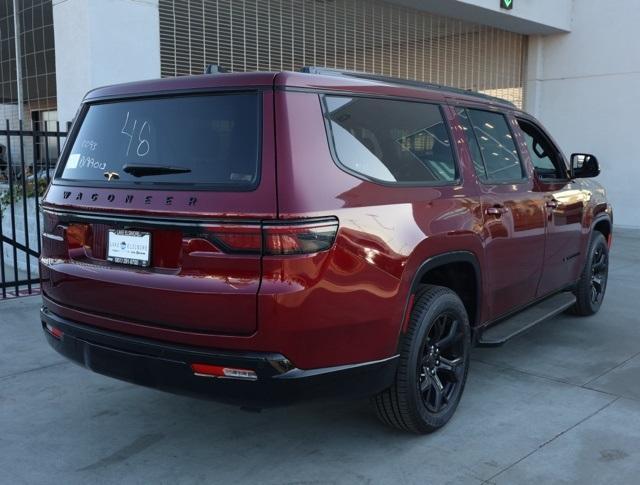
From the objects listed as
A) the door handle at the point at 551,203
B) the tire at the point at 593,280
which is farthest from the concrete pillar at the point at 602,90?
the door handle at the point at 551,203

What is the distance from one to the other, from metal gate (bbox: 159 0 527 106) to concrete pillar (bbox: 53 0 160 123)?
1169mm

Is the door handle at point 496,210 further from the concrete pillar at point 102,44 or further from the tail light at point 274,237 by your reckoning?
the concrete pillar at point 102,44

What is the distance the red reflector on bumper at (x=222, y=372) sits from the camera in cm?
274

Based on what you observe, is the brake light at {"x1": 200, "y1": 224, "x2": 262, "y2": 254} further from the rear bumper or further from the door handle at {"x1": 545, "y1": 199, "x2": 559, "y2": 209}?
the door handle at {"x1": 545, "y1": 199, "x2": 559, "y2": 209}

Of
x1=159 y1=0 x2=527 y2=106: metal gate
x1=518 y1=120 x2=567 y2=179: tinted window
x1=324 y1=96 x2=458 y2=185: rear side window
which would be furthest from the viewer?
x1=159 y1=0 x2=527 y2=106: metal gate

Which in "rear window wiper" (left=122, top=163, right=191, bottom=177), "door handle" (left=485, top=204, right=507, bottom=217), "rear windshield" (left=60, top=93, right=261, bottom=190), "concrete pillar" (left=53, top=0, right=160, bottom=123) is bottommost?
"door handle" (left=485, top=204, right=507, bottom=217)

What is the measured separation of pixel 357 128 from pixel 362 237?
595 millimetres

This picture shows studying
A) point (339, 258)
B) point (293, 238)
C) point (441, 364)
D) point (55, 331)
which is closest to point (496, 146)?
point (441, 364)

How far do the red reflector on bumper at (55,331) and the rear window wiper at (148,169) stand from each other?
0.91 metres

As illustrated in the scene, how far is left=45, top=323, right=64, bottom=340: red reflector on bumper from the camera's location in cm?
332

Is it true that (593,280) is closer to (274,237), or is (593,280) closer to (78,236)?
(274,237)

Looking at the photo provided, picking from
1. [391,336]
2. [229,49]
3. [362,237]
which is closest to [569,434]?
[391,336]

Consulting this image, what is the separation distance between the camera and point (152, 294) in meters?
2.88

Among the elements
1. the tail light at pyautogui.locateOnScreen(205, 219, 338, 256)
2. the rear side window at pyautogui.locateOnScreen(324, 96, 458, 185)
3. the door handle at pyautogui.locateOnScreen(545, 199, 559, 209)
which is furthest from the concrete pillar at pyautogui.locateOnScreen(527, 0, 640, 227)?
the tail light at pyautogui.locateOnScreen(205, 219, 338, 256)
